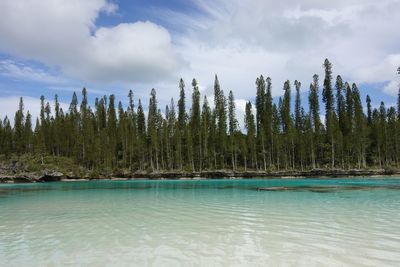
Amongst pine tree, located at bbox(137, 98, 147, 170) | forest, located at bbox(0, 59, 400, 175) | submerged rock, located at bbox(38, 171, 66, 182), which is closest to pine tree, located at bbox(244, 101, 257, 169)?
forest, located at bbox(0, 59, 400, 175)

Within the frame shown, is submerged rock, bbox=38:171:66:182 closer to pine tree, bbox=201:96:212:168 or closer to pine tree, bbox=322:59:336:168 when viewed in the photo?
pine tree, bbox=201:96:212:168

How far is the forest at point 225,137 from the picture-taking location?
67.4m

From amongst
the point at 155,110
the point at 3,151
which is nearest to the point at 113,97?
the point at 155,110

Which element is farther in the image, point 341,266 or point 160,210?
point 160,210


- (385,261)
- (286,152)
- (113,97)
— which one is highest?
Result: (113,97)

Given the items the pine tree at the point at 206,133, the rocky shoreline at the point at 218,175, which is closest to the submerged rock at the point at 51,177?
the rocky shoreline at the point at 218,175

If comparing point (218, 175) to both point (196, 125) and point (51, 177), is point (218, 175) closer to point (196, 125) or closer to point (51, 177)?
point (196, 125)

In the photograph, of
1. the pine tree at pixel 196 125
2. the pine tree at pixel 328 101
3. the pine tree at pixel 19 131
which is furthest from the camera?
the pine tree at pixel 19 131

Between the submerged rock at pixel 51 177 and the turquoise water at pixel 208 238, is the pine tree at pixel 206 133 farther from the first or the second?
the turquoise water at pixel 208 238

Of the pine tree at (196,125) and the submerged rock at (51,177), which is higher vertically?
the pine tree at (196,125)

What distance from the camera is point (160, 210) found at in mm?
16031

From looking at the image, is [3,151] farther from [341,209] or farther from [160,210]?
[341,209]

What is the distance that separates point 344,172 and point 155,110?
42480 mm

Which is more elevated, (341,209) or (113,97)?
(113,97)
